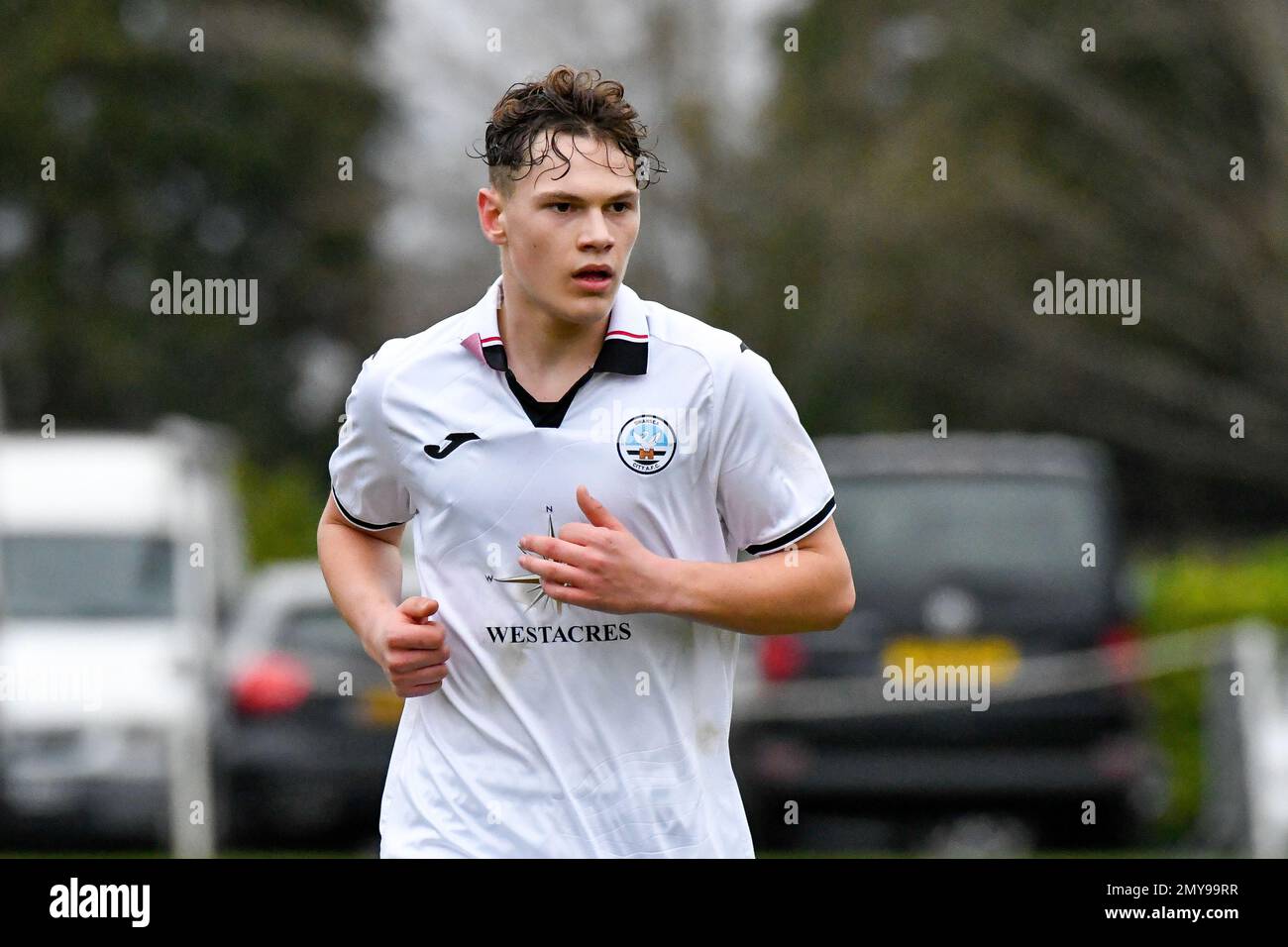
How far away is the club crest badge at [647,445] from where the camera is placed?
4219 millimetres

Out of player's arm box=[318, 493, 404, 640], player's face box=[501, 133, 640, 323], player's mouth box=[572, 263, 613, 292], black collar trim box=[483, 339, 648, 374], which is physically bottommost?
player's arm box=[318, 493, 404, 640]

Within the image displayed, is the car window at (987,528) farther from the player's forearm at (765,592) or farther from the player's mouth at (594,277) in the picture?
the player's mouth at (594,277)

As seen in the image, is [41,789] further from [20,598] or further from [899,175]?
[899,175]

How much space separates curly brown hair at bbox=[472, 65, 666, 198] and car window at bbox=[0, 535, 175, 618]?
10970 millimetres

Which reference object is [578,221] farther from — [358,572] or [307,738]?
[307,738]

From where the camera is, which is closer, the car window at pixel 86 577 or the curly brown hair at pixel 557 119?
the curly brown hair at pixel 557 119

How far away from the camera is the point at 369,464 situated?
14.7ft

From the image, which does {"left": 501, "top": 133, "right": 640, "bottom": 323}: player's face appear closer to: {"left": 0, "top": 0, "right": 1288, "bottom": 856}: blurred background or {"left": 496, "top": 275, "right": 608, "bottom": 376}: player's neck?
{"left": 496, "top": 275, "right": 608, "bottom": 376}: player's neck

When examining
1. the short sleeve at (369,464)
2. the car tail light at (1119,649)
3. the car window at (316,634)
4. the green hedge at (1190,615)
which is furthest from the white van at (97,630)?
the short sleeve at (369,464)

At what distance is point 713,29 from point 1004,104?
917cm

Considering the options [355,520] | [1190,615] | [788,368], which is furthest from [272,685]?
[788,368]

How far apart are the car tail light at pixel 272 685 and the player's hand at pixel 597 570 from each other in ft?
29.8

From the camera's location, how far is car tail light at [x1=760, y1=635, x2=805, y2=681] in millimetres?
11227

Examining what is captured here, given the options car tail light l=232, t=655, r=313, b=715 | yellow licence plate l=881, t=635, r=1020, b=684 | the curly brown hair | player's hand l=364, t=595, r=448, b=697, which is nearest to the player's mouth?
the curly brown hair
